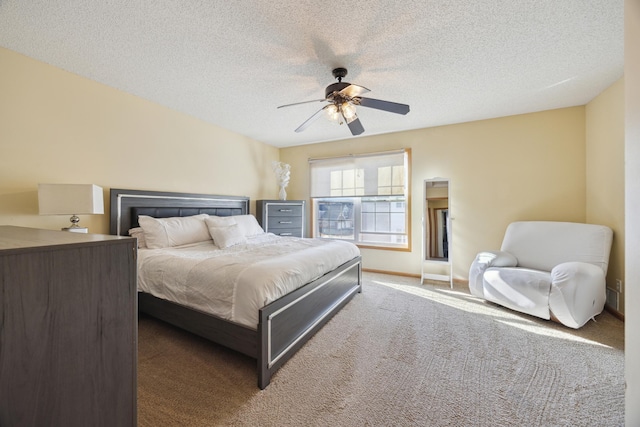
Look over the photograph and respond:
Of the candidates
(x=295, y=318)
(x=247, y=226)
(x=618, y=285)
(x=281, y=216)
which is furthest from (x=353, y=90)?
(x=618, y=285)

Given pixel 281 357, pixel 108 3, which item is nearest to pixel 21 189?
pixel 108 3

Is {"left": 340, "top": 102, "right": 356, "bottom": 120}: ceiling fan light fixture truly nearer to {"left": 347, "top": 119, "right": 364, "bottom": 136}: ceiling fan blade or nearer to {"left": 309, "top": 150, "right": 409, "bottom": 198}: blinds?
{"left": 347, "top": 119, "right": 364, "bottom": 136}: ceiling fan blade

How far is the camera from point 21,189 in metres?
2.14

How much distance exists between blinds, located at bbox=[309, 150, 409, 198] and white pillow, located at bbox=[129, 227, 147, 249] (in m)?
2.95

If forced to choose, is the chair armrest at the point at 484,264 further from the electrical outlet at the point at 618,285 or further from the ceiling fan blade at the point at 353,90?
the ceiling fan blade at the point at 353,90

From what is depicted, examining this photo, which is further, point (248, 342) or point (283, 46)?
point (283, 46)

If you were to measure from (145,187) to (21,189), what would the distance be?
3.31ft

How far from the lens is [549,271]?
2.82m

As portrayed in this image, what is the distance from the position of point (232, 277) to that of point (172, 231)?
1.52 meters

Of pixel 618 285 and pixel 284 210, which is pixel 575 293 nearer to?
pixel 618 285

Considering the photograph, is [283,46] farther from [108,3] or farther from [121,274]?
[121,274]

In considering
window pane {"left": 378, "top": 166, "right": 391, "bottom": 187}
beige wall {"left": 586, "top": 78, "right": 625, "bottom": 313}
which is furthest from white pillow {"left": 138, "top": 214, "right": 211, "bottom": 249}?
beige wall {"left": 586, "top": 78, "right": 625, "bottom": 313}

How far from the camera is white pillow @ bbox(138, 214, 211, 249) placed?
8.75 feet

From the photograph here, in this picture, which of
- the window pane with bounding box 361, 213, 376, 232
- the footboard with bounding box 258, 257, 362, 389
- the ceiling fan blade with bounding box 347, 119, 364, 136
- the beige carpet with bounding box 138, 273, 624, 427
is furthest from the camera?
the window pane with bounding box 361, 213, 376, 232
